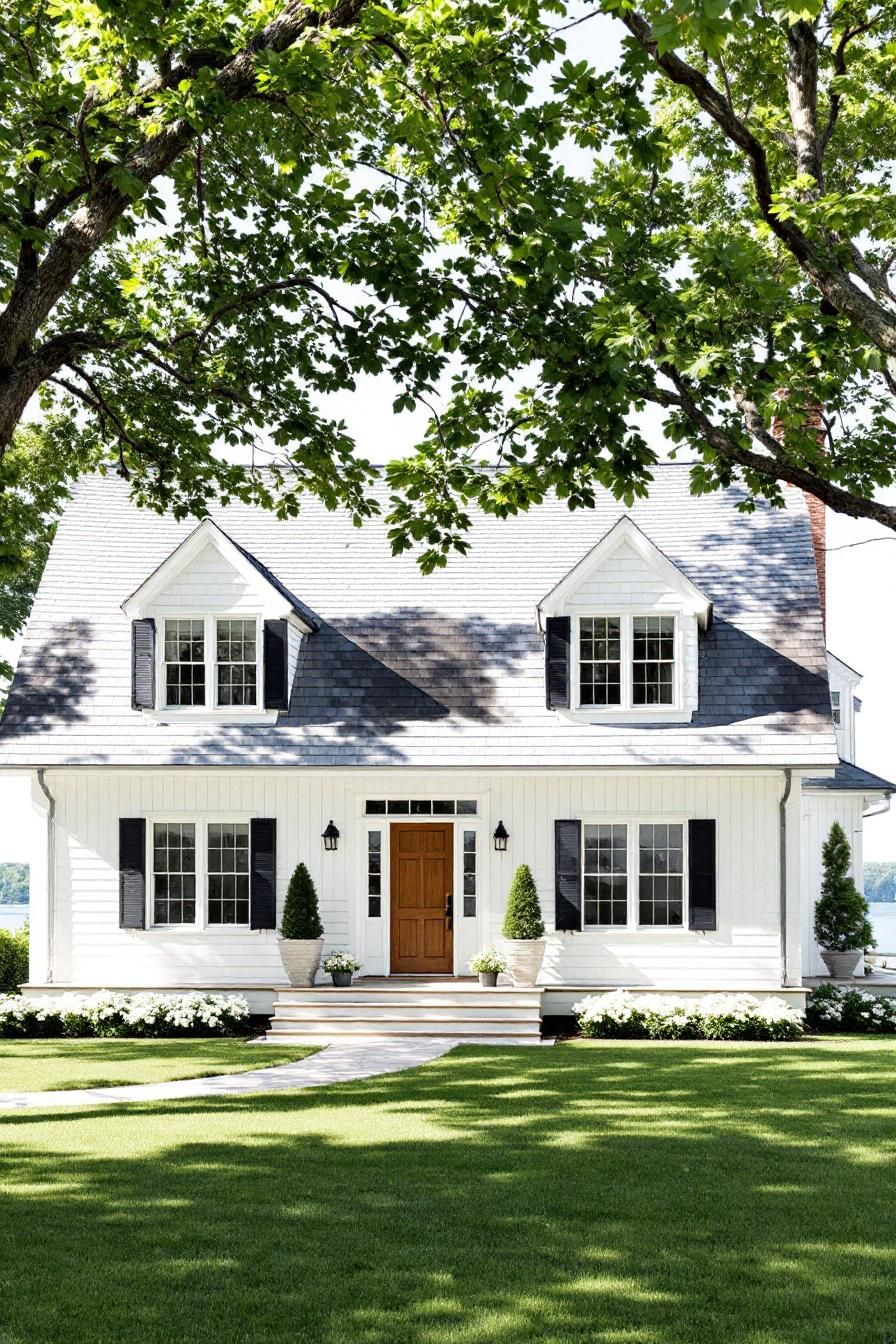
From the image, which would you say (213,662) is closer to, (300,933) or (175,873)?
(175,873)

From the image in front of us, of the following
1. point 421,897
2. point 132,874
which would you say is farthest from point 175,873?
point 421,897

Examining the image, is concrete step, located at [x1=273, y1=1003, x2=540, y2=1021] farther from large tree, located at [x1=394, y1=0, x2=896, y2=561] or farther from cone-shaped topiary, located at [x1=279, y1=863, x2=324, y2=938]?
large tree, located at [x1=394, y1=0, x2=896, y2=561]

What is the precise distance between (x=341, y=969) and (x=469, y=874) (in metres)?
2.56

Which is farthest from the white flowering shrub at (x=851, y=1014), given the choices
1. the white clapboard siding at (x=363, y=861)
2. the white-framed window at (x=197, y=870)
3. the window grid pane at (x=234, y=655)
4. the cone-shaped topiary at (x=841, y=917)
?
the window grid pane at (x=234, y=655)

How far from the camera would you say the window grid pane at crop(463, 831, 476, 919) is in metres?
20.9

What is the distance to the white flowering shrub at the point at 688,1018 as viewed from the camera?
61.3 feet

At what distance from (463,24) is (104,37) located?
2.83 metres

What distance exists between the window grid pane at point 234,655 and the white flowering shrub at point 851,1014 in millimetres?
10174

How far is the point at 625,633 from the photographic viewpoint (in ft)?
68.3

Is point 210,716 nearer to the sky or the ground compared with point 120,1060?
nearer to the sky

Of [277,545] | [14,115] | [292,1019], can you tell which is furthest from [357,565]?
[14,115]

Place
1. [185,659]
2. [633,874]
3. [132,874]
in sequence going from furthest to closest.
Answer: [185,659] < [132,874] < [633,874]

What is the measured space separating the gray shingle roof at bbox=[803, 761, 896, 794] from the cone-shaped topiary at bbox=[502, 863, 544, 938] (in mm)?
6836

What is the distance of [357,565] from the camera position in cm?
2348
